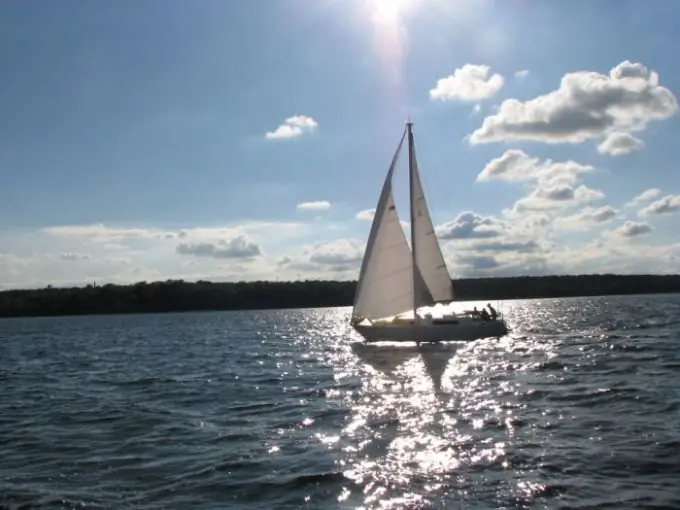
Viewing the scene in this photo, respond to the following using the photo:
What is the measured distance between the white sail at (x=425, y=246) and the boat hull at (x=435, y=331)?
3082 millimetres

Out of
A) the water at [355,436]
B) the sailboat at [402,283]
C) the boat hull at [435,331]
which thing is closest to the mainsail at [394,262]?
the sailboat at [402,283]

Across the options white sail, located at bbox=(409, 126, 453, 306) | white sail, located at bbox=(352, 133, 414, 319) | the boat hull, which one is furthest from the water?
white sail, located at bbox=(409, 126, 453, 306)

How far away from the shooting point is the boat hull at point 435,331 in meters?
48.1

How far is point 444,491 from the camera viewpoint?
1336 cm

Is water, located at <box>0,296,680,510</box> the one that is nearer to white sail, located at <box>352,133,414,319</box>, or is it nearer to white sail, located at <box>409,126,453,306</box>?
white sail, located at <box>352,133,414,319</box>

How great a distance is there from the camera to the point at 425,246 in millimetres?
51469

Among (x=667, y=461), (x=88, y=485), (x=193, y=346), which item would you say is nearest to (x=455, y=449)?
(x=667, y=461)

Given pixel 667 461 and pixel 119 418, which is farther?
pixel 119 418

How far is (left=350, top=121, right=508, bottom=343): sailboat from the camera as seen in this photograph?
48344 millimetres

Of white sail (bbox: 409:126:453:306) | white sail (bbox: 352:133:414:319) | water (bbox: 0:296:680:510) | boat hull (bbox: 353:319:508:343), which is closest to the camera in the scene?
water (bbox: 0:296:680:510)

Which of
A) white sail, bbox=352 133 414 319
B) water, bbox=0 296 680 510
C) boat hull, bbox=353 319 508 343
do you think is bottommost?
water, bbox=0 296 680 510

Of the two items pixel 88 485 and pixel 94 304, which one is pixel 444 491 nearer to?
pixel 88 485

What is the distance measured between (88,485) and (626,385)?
1789 cm

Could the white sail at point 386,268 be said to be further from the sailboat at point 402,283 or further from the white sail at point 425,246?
the white sail at point 425,246
